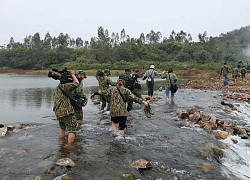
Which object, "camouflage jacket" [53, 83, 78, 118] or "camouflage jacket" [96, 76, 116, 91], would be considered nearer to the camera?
"camouflage jacket" [53, 83, 78, 118]

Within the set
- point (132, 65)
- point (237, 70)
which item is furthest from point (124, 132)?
point (132, 65)

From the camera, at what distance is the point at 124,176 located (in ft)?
23.4

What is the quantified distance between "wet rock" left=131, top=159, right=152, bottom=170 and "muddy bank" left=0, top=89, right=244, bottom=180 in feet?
0.42

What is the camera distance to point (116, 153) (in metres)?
8.73

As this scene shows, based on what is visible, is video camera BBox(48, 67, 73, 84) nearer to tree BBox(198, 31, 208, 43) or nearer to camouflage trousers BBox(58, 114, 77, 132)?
camouflage trousers BBox(58, 114, 77, 132)

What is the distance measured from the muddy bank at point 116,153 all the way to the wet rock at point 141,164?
0.42ft

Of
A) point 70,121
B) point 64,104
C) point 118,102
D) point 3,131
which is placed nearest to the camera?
point 64,104

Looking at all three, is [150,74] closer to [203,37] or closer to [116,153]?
[116,153]

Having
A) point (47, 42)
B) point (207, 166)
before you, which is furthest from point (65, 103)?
point (47, 42)

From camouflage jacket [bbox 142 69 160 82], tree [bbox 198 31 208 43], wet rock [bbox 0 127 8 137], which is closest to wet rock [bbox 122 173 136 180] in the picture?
wet rock [bbox 0 127 8 137]

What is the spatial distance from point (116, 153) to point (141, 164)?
1193 mm

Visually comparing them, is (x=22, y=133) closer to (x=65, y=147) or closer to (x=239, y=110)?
(x=65, y=147)

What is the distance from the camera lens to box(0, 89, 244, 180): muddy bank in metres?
7.39

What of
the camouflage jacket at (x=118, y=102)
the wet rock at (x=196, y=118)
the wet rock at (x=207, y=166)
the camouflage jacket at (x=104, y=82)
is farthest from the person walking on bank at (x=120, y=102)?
the wet rock at (x=196, y=118)
